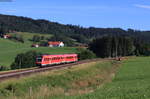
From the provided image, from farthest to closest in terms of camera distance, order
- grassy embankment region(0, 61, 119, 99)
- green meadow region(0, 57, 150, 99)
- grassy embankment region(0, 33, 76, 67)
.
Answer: grassy embankment region(0, 33, 76, 67)
grassy embankment region(0, 61, 119, 99)
green meadow region(0, 57, 150, 99)

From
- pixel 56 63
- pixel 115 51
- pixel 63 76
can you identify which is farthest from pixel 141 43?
pixel 63 76

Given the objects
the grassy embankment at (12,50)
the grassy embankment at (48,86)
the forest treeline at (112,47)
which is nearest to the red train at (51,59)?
the grassy embankment at (48,86)

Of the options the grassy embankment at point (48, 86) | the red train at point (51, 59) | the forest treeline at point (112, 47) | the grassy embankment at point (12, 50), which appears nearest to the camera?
the grassy embankment at point (48, 86)

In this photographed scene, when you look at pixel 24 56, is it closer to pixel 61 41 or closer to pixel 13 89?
pixel 13 89

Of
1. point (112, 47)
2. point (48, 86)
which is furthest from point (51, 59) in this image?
point (112, 47)

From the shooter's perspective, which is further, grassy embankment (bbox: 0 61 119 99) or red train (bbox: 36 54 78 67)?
red train (bbox: 36 54 78 67)

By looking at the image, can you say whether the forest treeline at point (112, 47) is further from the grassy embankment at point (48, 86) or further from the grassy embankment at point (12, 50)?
the grassy embankment at point (48, 86)

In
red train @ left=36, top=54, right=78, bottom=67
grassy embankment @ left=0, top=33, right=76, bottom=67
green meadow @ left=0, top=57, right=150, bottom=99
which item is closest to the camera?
green meadow @ left=0, top=57, right=150, bottom=99

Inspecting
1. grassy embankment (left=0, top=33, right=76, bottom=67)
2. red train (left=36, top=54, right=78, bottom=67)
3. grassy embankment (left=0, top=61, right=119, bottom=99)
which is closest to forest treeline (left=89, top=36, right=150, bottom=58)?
grassy embankment (left=0, top=33, right=76, bottom=67)

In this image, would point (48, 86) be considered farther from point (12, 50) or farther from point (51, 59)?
point (12, 50)

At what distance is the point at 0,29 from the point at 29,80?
154306mm

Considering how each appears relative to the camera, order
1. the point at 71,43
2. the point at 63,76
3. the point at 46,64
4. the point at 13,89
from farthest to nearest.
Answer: the point at 71,43 < the point at 46,64 < the point at 63,76 < the point at 13,89

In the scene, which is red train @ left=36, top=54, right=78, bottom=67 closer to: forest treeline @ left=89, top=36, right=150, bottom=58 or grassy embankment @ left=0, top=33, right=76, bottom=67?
grassy embankment @ left=0, top=33, right=76, bottom=67

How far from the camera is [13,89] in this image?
882 inches
